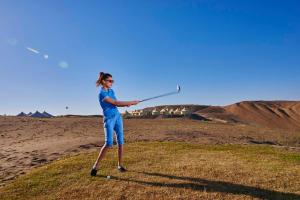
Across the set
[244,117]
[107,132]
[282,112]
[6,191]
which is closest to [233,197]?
[107,132]

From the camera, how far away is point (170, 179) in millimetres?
9500

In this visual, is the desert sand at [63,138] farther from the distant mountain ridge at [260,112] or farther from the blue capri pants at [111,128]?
the distant mountain ridge at [260,112]

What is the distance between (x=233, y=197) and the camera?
8.25 meters

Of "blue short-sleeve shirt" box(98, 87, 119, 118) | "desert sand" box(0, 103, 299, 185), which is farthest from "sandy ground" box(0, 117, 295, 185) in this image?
"blue short-sleeve shirt" box(98, 87, 119, 118)

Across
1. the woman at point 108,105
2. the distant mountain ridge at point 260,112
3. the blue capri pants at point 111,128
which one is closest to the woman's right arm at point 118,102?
the woman at point 108,105

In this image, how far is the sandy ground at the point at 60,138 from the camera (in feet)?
43.8

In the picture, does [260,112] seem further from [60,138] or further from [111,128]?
[111,128]

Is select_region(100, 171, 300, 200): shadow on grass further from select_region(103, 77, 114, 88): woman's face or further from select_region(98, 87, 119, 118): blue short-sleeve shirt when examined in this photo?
select_region(103, 77, 114, 88): woman's face

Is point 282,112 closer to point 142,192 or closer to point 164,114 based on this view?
point 164,114

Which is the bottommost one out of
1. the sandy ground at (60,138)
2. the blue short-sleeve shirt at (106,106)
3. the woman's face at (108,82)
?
the sandy ground at (60,138)

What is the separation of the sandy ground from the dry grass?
1461mm

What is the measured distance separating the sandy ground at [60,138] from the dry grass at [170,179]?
146 cm

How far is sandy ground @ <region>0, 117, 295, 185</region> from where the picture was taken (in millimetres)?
13359

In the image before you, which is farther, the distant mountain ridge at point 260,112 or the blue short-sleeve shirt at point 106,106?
the distant mountain ridge at point 260,112
